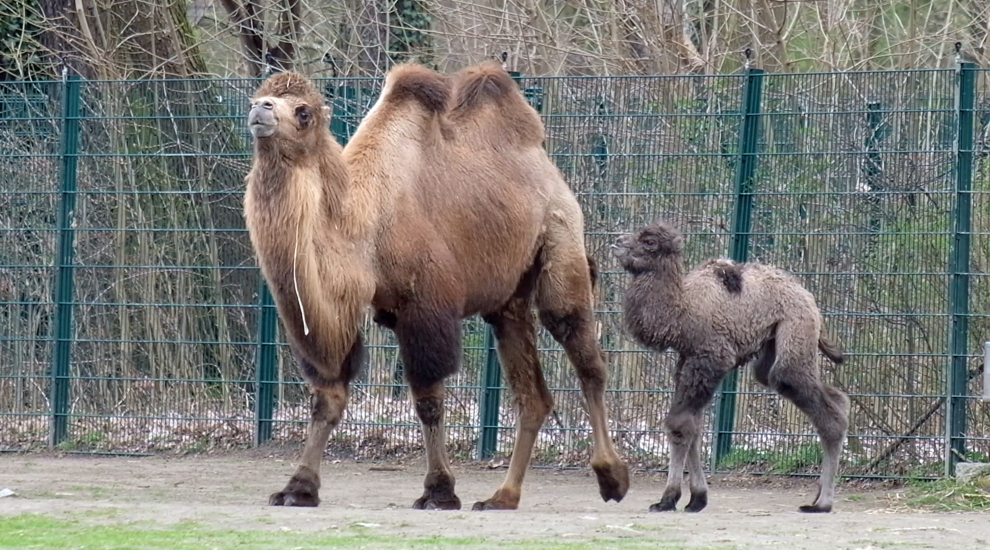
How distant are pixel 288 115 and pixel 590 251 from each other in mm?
3883

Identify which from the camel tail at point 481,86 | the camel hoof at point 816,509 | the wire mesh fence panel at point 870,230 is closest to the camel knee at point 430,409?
the camel tail at point 481,86

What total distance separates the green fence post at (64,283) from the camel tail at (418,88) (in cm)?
417

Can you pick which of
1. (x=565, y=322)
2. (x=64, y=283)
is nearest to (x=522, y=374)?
(x=565, y=322)

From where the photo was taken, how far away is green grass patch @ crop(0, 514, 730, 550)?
615cm

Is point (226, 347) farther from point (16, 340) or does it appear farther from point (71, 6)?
point (71, 6)

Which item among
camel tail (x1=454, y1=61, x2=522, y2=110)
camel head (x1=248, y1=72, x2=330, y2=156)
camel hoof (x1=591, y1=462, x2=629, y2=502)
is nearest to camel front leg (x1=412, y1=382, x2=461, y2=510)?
camel hoof (x1=591, y1=462, x2=629, y2=502)

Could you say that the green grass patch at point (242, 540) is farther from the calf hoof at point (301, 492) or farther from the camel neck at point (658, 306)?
the camel neck at point (658, 306)

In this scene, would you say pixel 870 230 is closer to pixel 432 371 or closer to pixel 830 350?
pixel 830 350

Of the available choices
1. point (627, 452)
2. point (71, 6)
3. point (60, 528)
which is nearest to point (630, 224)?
point (627, 452)

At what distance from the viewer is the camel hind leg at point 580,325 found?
A: 848 centimetres

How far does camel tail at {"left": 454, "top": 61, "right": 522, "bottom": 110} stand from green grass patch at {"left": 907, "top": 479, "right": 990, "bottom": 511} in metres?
3.39

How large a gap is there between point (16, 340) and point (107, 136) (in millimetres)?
1753

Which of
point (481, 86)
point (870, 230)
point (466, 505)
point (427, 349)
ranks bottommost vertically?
point (466, 505)

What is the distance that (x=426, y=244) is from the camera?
→ 25.3 feet
